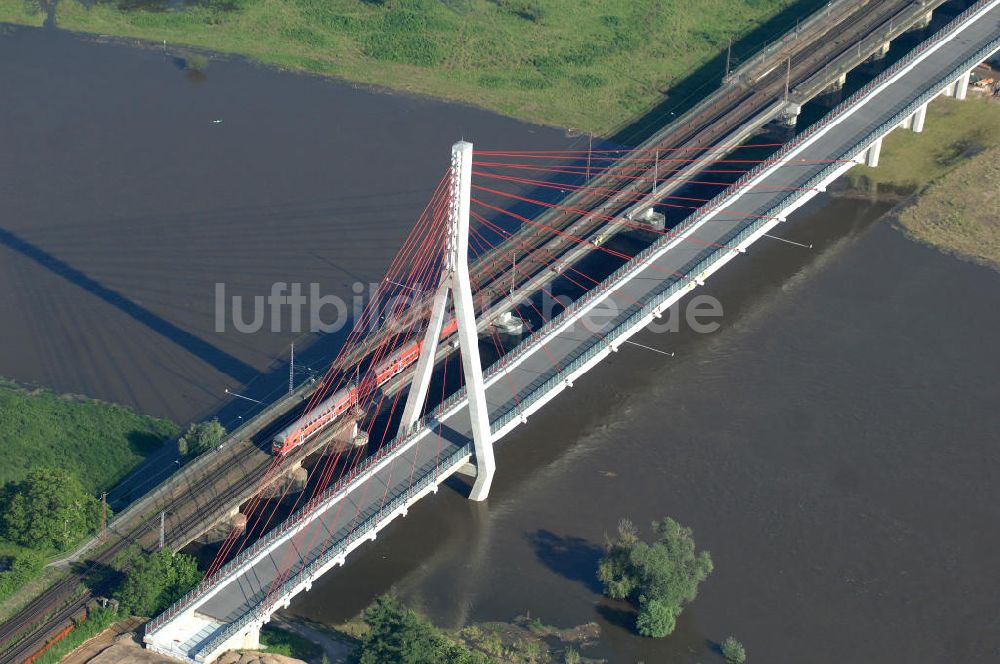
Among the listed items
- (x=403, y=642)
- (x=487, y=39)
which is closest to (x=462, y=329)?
(x=403, y=642)

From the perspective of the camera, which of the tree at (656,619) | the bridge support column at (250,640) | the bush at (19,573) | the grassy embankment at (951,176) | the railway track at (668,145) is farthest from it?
the grassy embankment at (951,176)

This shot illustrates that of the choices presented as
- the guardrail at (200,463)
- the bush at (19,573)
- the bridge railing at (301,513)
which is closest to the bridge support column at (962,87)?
the bridge railing at (301,513)

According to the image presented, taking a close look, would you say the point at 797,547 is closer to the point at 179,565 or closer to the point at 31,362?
the point at 179,565

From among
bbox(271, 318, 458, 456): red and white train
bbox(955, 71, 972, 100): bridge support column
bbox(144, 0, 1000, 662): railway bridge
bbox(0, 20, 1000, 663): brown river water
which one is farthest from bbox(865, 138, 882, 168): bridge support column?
bbox(271, 318, 458, 456): red and white train

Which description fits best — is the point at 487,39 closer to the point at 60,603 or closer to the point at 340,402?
the point at 340,402

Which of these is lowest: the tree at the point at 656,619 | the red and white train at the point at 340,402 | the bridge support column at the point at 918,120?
the tree at the point at 656,619

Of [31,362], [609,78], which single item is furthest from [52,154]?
[609,78]

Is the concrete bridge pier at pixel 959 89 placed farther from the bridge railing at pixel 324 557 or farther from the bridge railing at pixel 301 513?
the bridge railing at pixel 324 557
